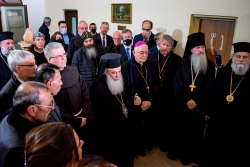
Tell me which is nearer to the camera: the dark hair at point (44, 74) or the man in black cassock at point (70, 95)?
the dark hair at point (44, 74)

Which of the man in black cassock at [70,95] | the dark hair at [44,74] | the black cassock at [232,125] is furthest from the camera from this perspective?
the black cassock at [232,125]

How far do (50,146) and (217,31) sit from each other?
476cm

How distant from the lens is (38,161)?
1.12m

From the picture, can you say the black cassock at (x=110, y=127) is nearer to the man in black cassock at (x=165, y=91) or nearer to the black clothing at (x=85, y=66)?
the man in black cassock at (x=165, y=91)

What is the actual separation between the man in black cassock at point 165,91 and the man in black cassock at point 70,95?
1.39 m

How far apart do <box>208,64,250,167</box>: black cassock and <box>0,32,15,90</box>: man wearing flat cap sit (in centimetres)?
360

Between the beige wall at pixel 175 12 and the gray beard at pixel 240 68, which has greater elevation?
the beige wall at pixel 175 12

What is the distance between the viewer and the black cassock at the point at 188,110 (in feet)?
10.9

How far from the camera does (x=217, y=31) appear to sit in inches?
189

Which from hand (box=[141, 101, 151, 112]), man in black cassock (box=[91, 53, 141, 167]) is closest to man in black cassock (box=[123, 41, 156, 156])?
hand (box=[141, 101, 151, 112])

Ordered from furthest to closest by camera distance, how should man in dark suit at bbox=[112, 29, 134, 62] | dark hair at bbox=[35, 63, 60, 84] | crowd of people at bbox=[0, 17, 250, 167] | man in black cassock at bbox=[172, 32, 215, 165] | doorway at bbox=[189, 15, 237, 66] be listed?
1. man in dark suit at bbox=[112, 29, 134, 62]
2. doorway at bbox=[189, 15, 237, 66]
3. man in black cassock at bbox=[172, 32, 215, 165]
4. crowd of people at bbox=[0, 17, 250, 167]
5. dark hair at bbox=[35, 63, 60, 84]

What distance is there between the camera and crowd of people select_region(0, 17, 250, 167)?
2.30 m

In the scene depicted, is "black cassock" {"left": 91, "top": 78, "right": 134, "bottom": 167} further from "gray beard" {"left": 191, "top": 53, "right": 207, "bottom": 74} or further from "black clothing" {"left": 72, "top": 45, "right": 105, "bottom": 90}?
"gray beard" {"left": 191, "top": 53, "right": 207, "bottom": 74}

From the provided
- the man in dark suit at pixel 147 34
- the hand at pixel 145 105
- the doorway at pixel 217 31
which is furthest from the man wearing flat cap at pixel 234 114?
the man in dark suit at pixel 147 34
